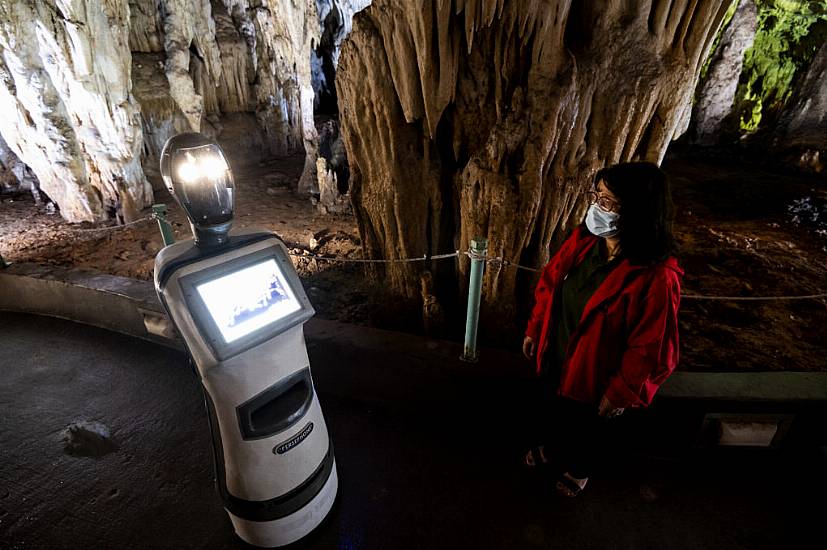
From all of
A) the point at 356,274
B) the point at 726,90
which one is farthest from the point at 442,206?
the point at 726,90

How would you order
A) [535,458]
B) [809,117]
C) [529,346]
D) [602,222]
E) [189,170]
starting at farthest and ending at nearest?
[809,117]
[535,458]
[529,346]
[602,222]
[189,170]

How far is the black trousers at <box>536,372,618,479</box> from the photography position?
222cm

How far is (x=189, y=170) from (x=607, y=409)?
6.83ft

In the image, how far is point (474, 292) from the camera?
105 inches

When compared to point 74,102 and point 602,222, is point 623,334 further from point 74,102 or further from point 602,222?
point 74,102

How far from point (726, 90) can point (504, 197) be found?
15.7m

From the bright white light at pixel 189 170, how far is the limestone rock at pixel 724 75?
1776 centimetres

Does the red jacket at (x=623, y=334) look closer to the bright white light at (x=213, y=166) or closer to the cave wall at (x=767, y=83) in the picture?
the bright white light at (x=213, y=166)

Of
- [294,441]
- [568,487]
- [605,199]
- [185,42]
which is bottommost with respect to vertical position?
[568,487]

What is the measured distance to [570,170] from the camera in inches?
134

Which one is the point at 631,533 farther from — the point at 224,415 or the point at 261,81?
the point at 261,81

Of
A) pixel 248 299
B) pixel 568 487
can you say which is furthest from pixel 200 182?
pixel 568 487

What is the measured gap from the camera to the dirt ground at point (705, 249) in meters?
4.68

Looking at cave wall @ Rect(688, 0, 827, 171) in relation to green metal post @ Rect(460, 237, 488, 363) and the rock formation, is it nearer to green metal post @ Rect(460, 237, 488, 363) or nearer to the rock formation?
the rock formation
